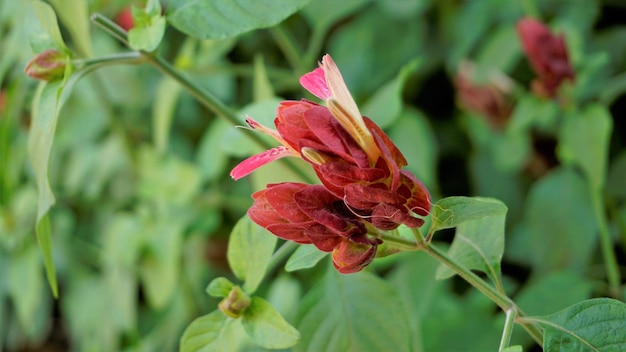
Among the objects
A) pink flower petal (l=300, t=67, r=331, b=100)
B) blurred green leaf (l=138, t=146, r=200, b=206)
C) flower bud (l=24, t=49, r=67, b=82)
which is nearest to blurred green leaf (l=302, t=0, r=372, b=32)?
blurred green leaf (l=138, t=146, r=200, b=206)

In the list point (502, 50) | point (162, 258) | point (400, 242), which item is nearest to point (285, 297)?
point (162, 258)

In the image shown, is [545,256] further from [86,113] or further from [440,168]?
[86,113]

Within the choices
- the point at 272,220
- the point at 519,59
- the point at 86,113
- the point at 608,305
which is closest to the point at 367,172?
the point at 272,220

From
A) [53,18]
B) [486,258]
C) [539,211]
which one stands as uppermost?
[53,18]

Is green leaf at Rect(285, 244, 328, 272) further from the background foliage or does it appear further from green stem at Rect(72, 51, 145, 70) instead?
green stem at Rect(72, 51, 145, 70)

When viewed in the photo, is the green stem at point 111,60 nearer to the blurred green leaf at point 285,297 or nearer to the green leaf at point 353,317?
the green leaf at point 353,317
